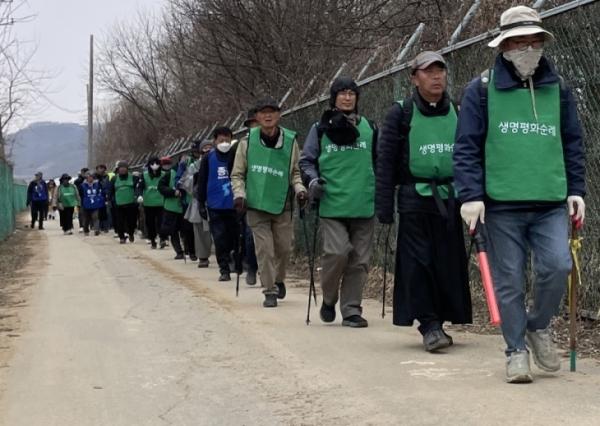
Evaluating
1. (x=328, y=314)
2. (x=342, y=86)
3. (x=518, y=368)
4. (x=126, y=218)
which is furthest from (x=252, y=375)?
(x=126, y=218)

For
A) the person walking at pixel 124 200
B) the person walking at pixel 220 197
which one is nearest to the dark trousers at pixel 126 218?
the person walking at pixel 124 200

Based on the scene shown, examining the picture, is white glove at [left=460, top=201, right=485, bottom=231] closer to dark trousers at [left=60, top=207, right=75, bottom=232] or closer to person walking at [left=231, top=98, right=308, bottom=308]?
person walking at [left=231, top=98, right=308, bottom=308]

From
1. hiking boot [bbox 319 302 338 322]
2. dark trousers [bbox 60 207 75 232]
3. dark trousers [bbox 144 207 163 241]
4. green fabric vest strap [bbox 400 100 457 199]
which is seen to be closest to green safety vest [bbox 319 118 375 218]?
hiking boot [bbox 319 302 338 322]

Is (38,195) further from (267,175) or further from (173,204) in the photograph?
(267,175)

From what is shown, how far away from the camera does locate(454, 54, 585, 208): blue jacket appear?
565 cm

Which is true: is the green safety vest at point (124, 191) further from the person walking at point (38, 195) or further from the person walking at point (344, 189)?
the person walking at point (344, 189)

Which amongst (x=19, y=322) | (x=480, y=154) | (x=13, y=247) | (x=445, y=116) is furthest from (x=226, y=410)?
(x=13, y=247)

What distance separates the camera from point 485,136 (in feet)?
18.7

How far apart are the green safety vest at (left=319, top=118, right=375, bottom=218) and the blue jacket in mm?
2301

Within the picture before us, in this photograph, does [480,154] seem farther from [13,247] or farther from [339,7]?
[13,247]

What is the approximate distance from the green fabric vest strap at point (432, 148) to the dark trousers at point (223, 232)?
5.81m

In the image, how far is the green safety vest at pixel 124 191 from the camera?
861 inches

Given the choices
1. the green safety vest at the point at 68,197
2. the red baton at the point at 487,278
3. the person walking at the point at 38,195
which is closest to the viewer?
the red baton at the point at 487,278

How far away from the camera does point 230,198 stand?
40.6 feet
